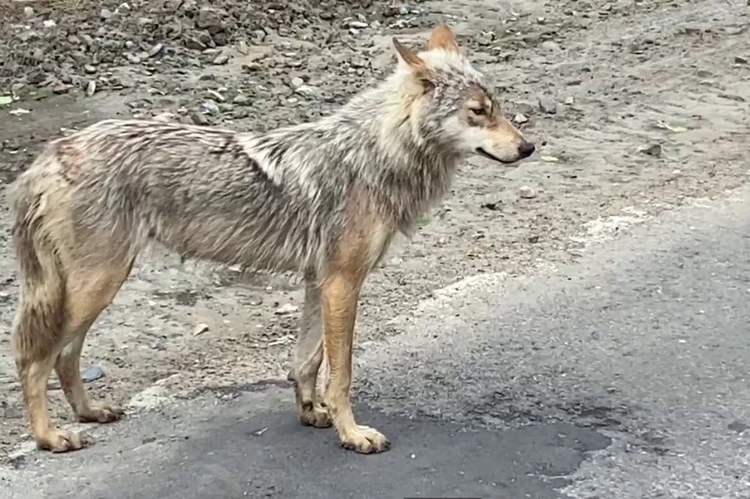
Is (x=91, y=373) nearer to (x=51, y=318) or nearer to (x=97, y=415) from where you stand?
(x=97, y=415)

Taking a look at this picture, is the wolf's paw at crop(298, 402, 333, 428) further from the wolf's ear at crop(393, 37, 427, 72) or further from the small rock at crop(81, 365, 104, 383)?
the wolf's ear at crop(393, 37, 427, 72)

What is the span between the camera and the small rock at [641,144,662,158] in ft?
29.7

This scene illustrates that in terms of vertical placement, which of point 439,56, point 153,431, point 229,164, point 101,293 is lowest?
point 153,431

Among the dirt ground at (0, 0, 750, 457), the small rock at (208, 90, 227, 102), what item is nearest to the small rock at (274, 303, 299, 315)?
the dirt ground at (0, 0, 750, 457)

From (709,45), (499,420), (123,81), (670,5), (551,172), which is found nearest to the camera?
(499,420)

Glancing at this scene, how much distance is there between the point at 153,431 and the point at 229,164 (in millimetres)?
1312

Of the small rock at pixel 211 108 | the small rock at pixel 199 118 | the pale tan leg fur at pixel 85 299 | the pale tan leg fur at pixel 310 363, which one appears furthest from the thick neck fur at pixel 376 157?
the small rock at pixel 211 108

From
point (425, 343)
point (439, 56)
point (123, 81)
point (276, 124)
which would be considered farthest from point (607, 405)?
point (123, 81)

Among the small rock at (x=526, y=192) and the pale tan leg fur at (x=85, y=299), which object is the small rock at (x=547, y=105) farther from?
the pale tan leg fur at (x=85, y=299)

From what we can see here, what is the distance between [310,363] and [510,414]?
1.00 meters

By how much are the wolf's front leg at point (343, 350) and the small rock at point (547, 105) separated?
203 inches

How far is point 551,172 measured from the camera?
344 inches

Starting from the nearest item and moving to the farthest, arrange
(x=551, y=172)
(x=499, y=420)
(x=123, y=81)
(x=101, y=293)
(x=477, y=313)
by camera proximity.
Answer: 1. (x=101, y=293)
2. (x=499, y=420)
3. (x=477, y=313)
4. (x=551, y=172)
5. (x=123, y=81)

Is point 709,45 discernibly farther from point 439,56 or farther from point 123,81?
point 439,56
